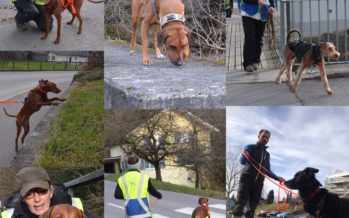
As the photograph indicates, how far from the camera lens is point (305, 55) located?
5504 millimetres

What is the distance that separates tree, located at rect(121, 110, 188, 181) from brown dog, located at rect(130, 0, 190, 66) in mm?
678

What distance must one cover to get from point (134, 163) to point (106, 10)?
1.50 meters

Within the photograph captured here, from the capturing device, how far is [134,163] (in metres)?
5.73

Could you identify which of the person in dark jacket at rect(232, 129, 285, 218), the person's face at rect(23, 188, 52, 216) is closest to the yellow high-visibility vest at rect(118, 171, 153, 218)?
the person in dark jacket at rect(232, 129, 285, 218)

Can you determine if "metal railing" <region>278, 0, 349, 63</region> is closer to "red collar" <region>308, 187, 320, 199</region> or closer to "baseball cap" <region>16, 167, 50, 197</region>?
"red collar" <region>308, 187, 320, 199</region>

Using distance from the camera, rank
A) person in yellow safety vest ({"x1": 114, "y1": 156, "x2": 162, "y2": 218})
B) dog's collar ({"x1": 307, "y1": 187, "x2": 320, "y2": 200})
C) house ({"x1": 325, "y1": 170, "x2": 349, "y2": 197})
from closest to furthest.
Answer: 1. person in yellow safety vest ({"x1": 114, "y1": 156, "x2": 162, "y2": 218})
2. dog's collar ({"x1": 307, "y1": 187, "x2": 320, "y2": 200})
3. house ({"x1": 325, "y1": 170, "x2": 349, "y2": 197})

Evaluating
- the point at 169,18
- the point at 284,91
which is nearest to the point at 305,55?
the point at 284,91

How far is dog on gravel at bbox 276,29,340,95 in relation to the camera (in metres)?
5.45

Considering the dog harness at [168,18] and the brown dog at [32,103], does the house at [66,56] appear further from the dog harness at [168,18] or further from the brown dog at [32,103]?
the dog harness at [168,18]

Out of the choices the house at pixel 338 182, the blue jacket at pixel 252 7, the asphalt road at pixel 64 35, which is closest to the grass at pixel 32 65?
the asphalt road at pixel 64 35

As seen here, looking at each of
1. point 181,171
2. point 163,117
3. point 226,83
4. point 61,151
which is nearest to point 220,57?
point 226,83

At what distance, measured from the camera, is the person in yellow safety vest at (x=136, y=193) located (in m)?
5.38

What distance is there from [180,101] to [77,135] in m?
1.07

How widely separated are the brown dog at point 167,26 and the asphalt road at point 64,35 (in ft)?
1.31
